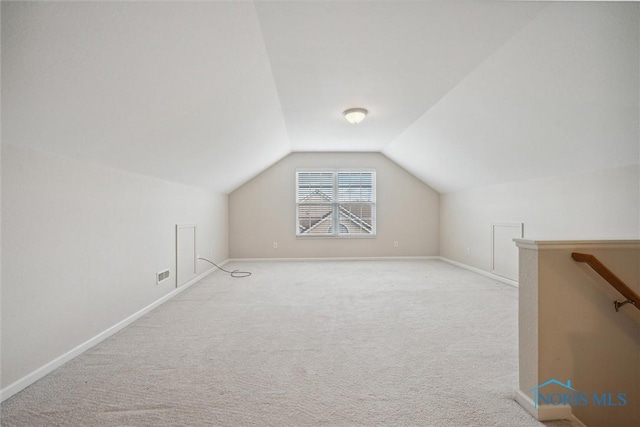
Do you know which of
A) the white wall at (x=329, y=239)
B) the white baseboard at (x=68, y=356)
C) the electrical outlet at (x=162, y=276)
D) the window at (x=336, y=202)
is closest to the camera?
the white baseboard at (x=68, y=356)

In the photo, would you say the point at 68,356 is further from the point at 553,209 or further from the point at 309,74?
the point at 553,209

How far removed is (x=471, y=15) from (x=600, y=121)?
145 centimetres

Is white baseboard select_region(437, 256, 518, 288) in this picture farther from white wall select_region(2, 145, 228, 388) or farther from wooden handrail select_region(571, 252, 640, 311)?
white wall select_region(2, 145, 228, 388)

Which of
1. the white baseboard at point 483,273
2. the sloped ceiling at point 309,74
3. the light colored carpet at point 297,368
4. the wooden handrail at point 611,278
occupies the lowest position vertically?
the light colored carpet at point 297,368

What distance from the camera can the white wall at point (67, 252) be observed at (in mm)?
1595

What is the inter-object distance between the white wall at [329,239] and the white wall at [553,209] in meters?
0.70

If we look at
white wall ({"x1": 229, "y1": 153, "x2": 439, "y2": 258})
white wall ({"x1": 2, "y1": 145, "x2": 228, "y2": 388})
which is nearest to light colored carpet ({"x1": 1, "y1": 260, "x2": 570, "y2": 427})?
white wall ({"x1": 2, "y1": 145, "x2": 228, "y2": 388})

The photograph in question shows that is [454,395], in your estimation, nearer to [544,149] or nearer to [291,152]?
[544,149]

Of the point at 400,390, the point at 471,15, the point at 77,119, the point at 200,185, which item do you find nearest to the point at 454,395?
the point at 400,390

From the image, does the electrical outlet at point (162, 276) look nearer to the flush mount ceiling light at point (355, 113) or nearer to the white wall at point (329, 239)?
the white wall at point (329, 239)

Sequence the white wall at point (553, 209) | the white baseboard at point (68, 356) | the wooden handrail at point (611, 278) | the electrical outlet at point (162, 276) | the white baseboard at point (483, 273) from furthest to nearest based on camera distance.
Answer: the white baseboard at point (483, 273)
the electrical outlet at point (162, 276)
the white wall at point (553, 209)
the white baseboard at point (68, 356)
the wooden handrail at point (611, 278)

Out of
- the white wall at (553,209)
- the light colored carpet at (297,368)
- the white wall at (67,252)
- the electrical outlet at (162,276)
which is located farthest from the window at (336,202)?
the white wall at (67,252)

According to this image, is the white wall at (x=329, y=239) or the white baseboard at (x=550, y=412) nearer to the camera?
the white baseboard at (x=550, y=412)

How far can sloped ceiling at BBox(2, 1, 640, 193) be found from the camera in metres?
1.46
